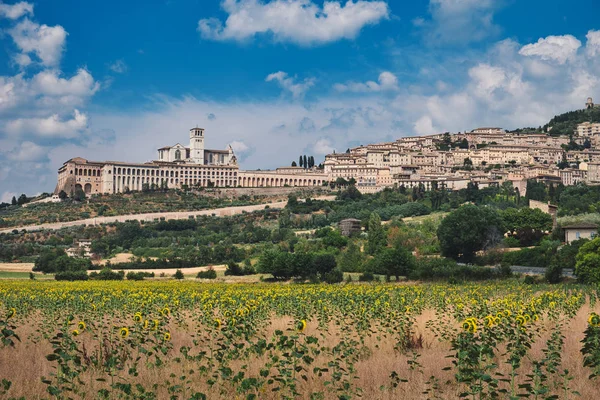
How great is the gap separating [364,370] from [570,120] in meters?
168

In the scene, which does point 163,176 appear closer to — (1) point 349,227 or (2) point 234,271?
(1) point 349,227

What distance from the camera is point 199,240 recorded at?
222ft

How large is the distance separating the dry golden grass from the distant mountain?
490 ft

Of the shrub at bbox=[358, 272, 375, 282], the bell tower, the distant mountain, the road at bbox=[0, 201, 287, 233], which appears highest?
the distant mountain

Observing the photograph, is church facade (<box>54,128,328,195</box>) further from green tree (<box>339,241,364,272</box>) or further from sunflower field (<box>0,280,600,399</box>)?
sunflower field (<box>0,280,600,399</box>)

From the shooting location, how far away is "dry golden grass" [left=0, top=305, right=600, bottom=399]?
8961mm

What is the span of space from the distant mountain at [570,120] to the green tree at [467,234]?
356 ft

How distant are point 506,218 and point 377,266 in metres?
18.5

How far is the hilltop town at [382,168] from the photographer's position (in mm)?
107312

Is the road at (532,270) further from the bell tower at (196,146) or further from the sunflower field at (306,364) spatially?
the bell tower at (196,146)

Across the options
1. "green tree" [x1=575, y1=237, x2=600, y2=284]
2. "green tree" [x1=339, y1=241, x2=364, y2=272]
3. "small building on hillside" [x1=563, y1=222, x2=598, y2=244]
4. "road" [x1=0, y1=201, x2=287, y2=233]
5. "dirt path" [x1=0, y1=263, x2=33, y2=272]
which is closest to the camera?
"green tree" [x1=575, y1=237, x2=600, y2=284]

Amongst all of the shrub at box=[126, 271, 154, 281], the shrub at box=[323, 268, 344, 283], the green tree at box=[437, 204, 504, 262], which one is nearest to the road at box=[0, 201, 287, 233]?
the shrub at box=[126, 271, 154, 281]

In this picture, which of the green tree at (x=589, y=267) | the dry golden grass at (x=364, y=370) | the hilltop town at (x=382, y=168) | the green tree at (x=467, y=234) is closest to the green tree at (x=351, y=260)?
the green tree at (x=467, y=234)

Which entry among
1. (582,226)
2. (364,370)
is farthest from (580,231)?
(364,370)
